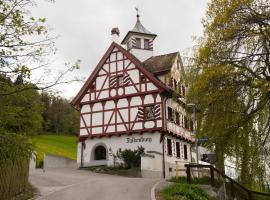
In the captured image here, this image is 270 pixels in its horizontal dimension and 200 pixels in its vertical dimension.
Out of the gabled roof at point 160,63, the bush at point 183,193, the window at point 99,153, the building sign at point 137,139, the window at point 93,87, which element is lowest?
the bush at point 183,193

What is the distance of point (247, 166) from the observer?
1653cm

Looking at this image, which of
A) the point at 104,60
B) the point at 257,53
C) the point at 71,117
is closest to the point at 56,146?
the point at 71,117

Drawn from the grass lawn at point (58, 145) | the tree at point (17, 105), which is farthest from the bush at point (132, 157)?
the grass lawn at point (58, 145)

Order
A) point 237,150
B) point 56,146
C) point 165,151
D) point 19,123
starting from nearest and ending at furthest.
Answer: point 19,123, point 237,150, point 165,151, point 56,146

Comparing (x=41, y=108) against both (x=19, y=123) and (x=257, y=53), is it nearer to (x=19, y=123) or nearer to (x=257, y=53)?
(x=19, y=123)

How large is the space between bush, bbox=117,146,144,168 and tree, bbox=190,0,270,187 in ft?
47.8

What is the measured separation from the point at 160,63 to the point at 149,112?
18.5 feet

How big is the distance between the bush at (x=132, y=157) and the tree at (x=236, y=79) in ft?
47.8

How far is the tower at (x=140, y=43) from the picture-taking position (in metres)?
41.4

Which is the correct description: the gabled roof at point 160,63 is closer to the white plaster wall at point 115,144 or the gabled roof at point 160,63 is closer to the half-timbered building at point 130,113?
the half-timbered building at point 130,113

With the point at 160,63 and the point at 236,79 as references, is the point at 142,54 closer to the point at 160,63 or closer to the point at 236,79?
the point at 160,63

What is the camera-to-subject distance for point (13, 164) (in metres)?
11.7

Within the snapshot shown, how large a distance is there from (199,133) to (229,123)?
2310 millimetres

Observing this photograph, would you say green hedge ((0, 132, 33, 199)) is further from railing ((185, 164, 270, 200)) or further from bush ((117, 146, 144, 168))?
bush ((117, 146, 144, 168))
